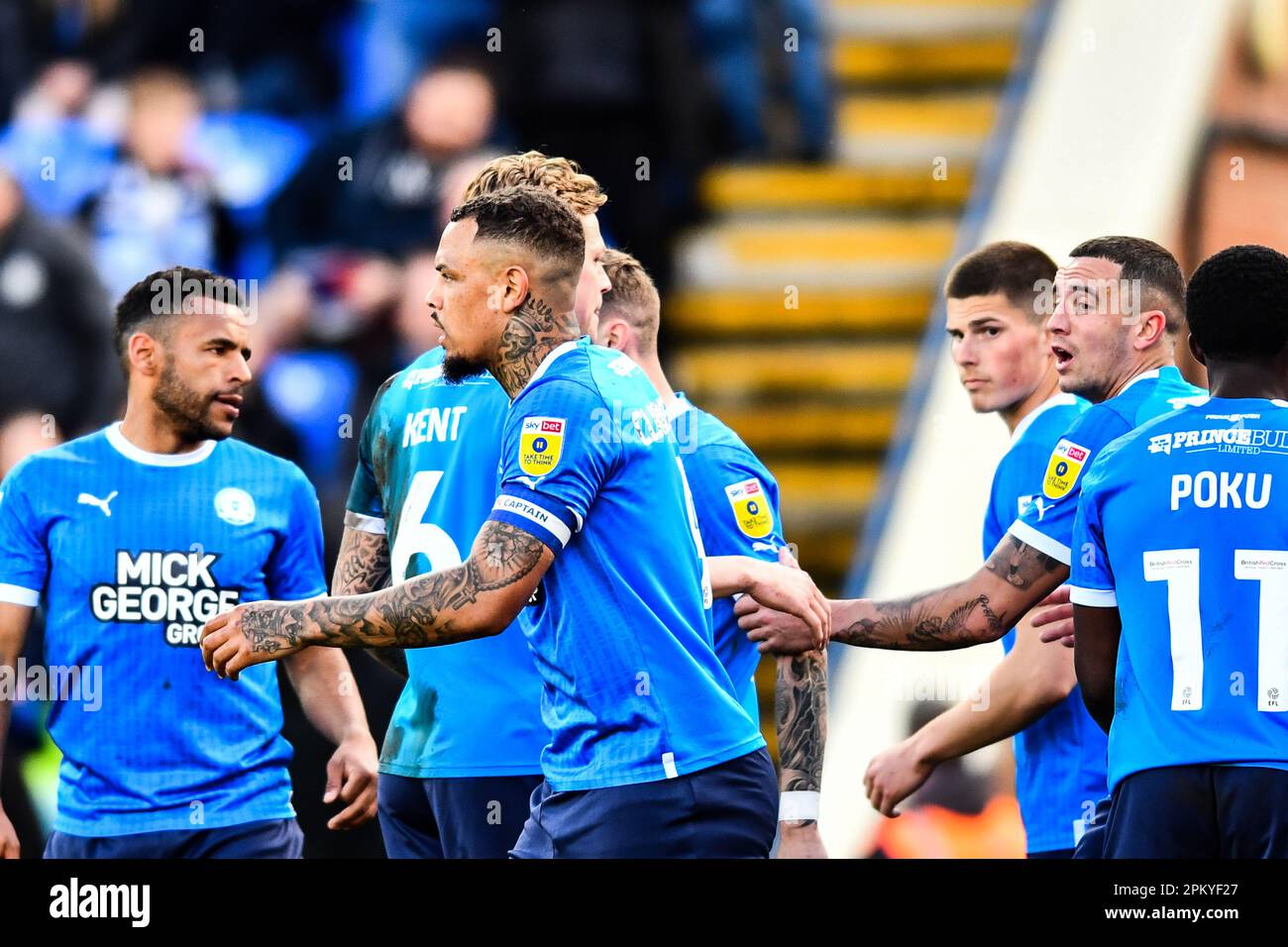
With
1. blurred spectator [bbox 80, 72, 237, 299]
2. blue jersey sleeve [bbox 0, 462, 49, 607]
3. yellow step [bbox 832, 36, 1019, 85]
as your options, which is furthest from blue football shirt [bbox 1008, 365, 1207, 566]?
blurred spectator [bbox 80, 72, 237, 299]

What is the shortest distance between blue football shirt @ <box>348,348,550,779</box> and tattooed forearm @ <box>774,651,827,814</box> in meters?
0.65

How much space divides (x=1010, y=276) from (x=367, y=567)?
6.08ft

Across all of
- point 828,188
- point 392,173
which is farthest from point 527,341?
point 828,188

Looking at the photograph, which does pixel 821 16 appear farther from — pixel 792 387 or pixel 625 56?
pixel 792 387

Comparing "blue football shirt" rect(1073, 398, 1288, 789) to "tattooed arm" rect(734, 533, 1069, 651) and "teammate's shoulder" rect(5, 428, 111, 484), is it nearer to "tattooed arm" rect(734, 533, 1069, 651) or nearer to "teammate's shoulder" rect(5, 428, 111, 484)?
"tattooed arm" rect(734, 533, 1069, 651)

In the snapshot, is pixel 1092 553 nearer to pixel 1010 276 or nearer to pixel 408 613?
pixel 408 613

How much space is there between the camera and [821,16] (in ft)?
26.3

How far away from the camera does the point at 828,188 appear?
26.2ft

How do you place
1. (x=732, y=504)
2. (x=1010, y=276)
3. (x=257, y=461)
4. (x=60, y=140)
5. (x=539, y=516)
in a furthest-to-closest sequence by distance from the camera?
(x=60, y=140), (x=1010, y=276), (x=257, y=461), (x=732, y=504), (x=539, y=516)

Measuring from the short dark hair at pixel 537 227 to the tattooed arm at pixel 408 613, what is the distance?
0.60m
